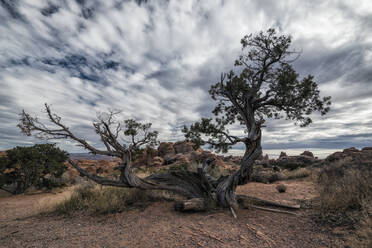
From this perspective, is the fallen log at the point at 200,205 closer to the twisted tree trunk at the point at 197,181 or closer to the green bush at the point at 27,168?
the twisted tree trunk at the point at 197,181

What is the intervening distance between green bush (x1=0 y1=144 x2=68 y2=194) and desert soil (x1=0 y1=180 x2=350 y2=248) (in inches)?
371

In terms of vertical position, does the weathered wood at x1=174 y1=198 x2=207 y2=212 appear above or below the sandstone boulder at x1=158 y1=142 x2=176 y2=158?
below

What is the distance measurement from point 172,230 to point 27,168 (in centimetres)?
1459

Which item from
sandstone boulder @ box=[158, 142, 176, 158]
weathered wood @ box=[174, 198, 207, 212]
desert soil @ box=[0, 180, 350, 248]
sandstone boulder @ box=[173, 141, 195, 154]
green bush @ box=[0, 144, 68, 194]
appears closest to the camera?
desert soil @ box=[0, 180, 350, 248]

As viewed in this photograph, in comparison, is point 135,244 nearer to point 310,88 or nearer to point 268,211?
point 268,211

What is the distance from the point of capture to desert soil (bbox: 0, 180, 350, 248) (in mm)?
4090

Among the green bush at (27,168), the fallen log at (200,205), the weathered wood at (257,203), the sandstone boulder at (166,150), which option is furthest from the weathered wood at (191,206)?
the sandstone boulder at (166,150)

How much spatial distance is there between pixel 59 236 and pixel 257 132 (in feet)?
25.5

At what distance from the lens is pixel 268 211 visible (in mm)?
6301

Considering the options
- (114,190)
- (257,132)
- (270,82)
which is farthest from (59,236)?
(270,82)

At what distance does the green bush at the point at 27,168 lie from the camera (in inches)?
501

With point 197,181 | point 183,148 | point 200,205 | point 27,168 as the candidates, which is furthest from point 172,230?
point 183,148

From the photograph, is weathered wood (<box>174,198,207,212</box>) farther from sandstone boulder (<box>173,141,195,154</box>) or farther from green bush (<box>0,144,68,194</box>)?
sandstone boulder (<box>173,141,195,154</box>)

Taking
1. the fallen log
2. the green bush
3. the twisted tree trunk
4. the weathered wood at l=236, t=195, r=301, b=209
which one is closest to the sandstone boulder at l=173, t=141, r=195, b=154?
the green bush
